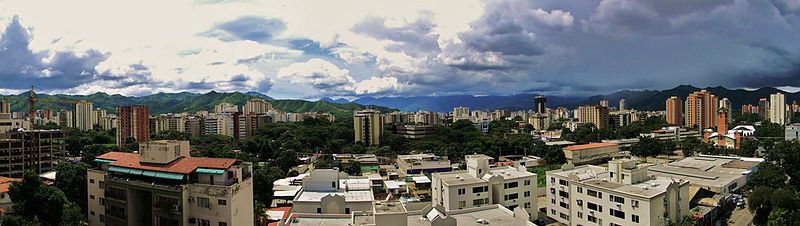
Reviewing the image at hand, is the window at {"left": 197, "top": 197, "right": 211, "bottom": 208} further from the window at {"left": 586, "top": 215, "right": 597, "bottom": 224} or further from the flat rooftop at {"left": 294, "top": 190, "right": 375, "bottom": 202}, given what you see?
the window at {"left": 586, "top": 215, "right": 597, "bottom": 224}

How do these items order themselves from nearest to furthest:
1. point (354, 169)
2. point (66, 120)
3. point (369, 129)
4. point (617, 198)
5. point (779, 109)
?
point (617, 198), point (354, 169), point (369, 129), point (779, 109), point (66, 120)

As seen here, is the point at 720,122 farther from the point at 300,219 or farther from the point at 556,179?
the point at 300,219

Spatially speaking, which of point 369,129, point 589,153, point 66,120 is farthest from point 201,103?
point 589,153

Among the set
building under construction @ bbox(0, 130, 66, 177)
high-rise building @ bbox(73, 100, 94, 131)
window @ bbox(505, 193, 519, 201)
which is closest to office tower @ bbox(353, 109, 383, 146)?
building under construction @ bbox(0, 130, 66, 177)

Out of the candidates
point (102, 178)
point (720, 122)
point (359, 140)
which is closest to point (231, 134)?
point (359, 140)

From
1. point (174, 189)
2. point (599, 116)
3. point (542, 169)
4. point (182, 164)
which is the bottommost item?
point (542, 169)

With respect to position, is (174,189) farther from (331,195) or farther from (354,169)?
(354,169)
